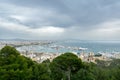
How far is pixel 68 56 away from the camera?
53.9ft

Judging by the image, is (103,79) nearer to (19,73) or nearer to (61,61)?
(61,61)

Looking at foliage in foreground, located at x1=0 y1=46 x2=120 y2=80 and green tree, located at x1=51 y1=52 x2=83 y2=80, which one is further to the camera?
green tree, located at x1=51 y1=52 x2=83 y2=80

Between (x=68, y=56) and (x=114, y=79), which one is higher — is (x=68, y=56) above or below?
above

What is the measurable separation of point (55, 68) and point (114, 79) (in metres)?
4.04

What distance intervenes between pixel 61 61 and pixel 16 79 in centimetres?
424

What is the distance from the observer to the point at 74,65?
54.1 ft

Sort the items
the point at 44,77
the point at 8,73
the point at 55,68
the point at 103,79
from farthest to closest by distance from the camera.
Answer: the point at 103,79 < the point at 55,68 < the point at 44,77 < the point at 8,73

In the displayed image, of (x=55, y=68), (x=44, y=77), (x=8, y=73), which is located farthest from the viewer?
(x=55, y=68)

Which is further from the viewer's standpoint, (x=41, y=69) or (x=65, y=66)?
(x=65, y=66)

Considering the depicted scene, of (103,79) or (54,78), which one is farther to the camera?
(103,79)

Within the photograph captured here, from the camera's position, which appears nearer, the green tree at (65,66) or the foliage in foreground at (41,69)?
the foliage in foreground at (41,69)

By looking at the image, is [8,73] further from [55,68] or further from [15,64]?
[55,68]

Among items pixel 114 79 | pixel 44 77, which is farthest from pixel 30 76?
pixel 114 79

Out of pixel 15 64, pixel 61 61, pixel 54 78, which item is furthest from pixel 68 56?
pixel 15 64
